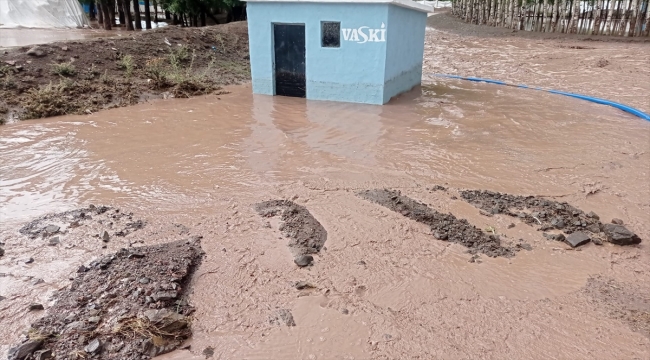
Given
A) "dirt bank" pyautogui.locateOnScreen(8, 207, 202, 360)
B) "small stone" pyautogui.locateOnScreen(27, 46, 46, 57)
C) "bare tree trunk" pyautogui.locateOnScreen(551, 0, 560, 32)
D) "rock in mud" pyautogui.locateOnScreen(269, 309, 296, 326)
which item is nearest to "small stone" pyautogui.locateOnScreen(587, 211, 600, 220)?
"rock in mud" pyautogui.locateOnScreen(269, 309, 296, 326)

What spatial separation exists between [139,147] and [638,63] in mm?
14919

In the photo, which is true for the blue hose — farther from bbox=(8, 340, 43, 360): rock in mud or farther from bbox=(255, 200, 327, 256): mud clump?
bbox=(8, 340, 43, 360): rock in mud

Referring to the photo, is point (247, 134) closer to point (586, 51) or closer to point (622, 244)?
point (622, 244)

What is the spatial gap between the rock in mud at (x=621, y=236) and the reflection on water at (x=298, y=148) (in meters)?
1.20

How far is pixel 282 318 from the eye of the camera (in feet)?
11.0

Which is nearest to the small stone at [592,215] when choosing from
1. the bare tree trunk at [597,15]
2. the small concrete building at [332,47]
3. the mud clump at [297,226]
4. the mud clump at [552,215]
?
the mud clump at [552,215]

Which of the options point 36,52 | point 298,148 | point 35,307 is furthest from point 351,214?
point 36,52

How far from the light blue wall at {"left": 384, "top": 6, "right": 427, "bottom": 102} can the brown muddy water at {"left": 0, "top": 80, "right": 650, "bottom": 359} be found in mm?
1395

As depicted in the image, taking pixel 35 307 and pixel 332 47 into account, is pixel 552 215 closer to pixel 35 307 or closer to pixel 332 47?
pixel 35 307

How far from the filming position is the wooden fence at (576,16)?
17.0 meters

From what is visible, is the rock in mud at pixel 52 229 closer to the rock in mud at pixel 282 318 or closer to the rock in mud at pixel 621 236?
the rock in mud at pixel 282 318

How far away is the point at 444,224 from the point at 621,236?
174 centimetres

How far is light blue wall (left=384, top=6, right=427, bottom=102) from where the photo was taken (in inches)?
397

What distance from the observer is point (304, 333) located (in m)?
3.23
